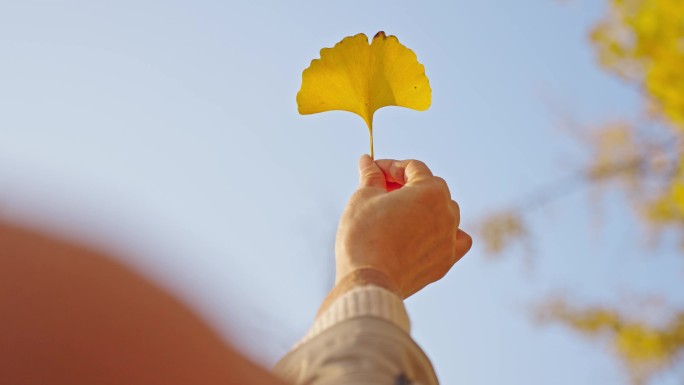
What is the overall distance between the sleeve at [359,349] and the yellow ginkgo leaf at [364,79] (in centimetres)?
45

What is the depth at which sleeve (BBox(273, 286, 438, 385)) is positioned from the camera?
551 millimetres

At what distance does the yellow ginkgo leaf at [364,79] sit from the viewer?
1.03 m

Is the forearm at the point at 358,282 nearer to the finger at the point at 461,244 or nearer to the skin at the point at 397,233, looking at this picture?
the skin at the point at 397,233

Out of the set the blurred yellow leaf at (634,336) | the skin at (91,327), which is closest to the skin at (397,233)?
the skin at (91,327)

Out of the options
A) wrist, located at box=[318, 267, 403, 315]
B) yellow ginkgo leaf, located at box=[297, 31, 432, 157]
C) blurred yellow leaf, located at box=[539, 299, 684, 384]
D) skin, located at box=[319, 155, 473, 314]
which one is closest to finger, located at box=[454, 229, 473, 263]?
skin, located at box=[319, 155, 473, 314]

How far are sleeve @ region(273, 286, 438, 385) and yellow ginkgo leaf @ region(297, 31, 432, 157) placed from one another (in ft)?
1.47

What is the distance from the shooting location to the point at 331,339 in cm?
58

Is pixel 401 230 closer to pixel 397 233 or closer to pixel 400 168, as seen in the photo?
pixel 397 233

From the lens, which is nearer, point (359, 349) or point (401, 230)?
point (359, 349)

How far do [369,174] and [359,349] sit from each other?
38 cm

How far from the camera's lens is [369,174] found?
0.92 metres

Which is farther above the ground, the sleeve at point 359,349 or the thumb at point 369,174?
the thumb at point 369,174

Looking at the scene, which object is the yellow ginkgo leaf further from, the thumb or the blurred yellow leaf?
the blurred yellow leaf

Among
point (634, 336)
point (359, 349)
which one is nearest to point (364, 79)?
point (359, 349)
